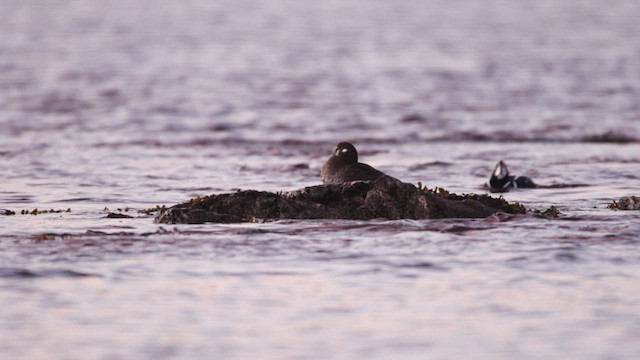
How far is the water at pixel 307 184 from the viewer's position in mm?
8609

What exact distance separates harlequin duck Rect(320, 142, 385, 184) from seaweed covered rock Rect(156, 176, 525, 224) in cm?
84

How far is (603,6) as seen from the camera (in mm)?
85125

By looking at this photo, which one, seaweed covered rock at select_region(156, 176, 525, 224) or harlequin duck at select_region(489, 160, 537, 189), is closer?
seaweed covered rock at select_region(156, 176, 525, 224)

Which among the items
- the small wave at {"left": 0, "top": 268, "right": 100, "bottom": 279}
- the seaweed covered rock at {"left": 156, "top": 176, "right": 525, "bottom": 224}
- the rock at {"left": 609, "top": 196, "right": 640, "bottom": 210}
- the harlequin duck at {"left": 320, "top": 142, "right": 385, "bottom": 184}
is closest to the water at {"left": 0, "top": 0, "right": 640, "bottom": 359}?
the small wave at {"left": 0, "top": 268, "right": 100, "bottom": 279}

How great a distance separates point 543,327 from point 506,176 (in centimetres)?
798

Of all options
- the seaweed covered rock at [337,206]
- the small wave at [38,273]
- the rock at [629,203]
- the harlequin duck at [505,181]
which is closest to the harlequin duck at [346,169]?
the seaweed covered rock at [337,206]

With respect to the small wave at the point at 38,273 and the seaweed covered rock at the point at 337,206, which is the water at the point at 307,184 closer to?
the small wave at the point at 38,273

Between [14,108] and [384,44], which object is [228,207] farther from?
[384,44]

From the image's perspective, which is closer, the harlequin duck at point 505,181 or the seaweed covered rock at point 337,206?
the seaweed covered rock at point 337,206

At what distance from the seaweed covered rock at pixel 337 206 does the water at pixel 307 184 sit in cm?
24

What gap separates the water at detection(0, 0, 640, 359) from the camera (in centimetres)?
861

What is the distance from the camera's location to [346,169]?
13.8 meters

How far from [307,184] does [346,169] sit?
3669 millimetres

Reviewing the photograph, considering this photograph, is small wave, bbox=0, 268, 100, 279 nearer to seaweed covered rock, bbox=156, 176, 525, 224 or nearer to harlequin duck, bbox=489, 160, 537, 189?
seaweed covered rock, bbox=156, 176, 525, 224
